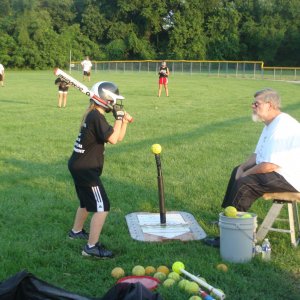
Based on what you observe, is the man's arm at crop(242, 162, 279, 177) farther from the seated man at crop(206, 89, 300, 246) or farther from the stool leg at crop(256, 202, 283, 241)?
the stool leg at crop(256, 202, 283, 241)

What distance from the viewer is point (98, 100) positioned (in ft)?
17.3

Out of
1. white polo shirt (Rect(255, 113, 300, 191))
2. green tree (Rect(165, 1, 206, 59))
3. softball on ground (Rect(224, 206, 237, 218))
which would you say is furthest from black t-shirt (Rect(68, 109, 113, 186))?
green tree (Rect(165, 1, 206, 59))

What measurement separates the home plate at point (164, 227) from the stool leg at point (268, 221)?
0.65 metres

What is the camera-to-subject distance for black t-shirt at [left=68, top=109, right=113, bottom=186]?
5234mm

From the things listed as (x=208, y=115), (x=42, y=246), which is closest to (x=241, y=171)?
(x=42, y=246)

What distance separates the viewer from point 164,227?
6.14 m

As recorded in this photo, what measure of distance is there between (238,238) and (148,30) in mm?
80333

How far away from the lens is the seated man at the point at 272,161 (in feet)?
17.9

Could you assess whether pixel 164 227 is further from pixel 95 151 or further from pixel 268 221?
pixel 95 151

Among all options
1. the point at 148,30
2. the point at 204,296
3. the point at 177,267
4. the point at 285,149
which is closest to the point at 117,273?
the point at 177,267

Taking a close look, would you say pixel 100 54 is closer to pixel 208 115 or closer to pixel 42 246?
pixel 208 115

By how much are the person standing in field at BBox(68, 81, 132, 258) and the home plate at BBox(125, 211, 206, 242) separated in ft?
2.21

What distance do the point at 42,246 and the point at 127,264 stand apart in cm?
107

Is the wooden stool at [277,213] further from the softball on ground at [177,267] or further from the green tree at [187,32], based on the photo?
the green tree at [187,32]
